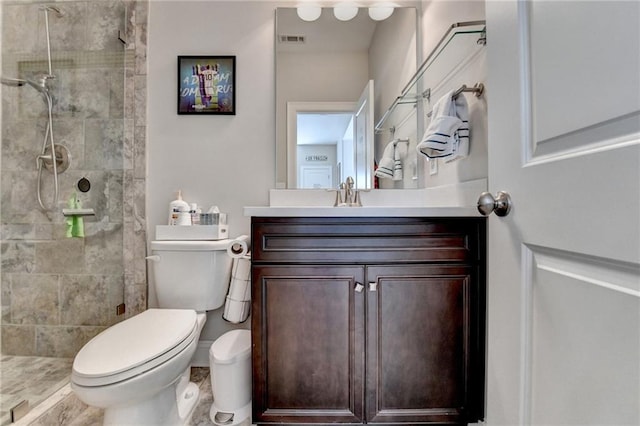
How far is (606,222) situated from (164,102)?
199cm

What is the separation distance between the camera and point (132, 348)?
1.06m

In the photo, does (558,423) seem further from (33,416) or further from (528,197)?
(33,416)

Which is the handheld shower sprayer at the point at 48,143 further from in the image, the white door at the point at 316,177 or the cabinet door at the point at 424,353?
the cabinet door at the point at 424,353

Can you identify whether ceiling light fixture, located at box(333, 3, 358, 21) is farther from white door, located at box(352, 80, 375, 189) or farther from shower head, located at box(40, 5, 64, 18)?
shower head, located at box(40, 5, 64, 18)

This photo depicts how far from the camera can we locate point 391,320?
3.63 ft

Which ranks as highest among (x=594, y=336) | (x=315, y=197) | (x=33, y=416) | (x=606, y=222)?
(x=315, y=197)

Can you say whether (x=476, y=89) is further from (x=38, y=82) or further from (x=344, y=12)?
(x=38, y=82)

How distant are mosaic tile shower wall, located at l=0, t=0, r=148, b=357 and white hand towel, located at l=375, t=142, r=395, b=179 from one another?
4.44 ft

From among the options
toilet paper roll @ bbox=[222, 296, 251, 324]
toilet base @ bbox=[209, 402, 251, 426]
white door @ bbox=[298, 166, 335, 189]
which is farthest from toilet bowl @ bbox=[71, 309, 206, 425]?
white door @ bbox=[298, 166, 335, 189]

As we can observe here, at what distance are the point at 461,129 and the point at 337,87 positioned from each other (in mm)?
777

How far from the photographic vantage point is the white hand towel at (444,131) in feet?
3.91

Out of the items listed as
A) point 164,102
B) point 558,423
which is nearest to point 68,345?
point 164,102

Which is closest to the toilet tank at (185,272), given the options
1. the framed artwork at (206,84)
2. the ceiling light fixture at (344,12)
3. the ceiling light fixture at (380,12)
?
the framed artwork at (206,84)

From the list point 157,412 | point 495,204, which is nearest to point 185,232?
point 157,412
